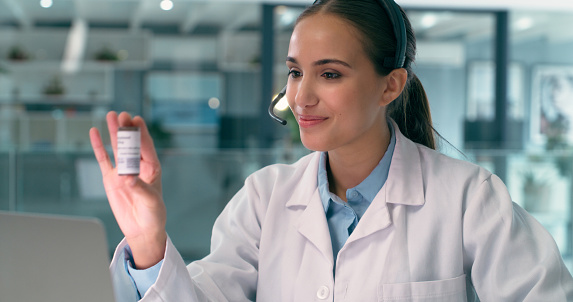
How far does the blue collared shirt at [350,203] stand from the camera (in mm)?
1373

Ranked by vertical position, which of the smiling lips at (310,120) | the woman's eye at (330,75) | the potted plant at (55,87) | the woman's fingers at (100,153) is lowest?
the woman's fingers at (100,153)

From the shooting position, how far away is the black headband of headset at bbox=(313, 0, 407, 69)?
1.34 metres

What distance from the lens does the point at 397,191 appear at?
1328 mm

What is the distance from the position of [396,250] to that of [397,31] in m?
0.48

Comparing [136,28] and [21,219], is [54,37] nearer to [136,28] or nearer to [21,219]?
[136,28]

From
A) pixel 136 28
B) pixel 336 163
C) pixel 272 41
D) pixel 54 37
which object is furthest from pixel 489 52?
pixel 336 163

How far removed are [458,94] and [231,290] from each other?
16.4 feet

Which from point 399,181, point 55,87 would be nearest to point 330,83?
point 399,181

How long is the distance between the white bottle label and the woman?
44 millimetres

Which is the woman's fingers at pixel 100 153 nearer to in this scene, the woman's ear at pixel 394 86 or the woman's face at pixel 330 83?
the woman's face at pixel 330 83

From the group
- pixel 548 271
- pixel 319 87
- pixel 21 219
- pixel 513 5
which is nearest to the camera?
pixel 21 219

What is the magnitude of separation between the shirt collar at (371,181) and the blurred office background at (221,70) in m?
3.92

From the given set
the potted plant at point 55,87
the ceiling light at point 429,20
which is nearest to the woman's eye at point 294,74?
the potted plant at point 55,87

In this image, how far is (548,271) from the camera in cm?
117
